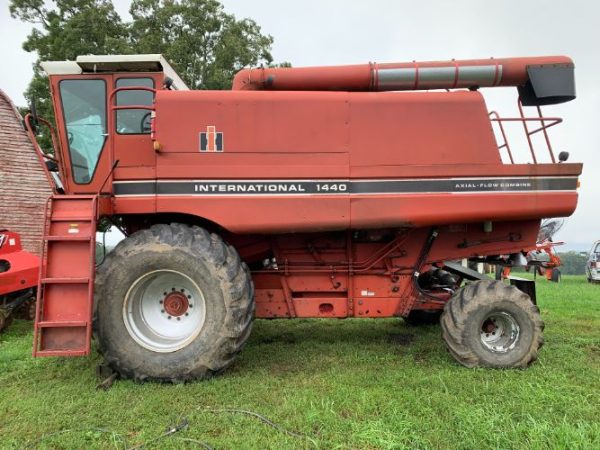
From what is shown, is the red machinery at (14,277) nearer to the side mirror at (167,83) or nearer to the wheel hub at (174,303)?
the wheel hub at (174,303)

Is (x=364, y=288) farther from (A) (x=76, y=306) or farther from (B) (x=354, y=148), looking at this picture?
(A) (x=76, y=306)

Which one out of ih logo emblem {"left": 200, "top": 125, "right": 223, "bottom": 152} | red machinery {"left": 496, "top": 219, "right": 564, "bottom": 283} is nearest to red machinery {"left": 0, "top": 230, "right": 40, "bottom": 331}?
ih logo emblem {"left": 200, "top": 125, "right": 223, "bottom": 152}

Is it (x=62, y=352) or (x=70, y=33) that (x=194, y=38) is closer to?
(x=70, y=33)

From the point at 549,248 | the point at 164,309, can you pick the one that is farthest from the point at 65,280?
the point at 549,248

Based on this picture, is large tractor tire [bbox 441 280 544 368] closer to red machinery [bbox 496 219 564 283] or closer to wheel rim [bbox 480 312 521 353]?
wheel rim [bbox 480 312 521 353]

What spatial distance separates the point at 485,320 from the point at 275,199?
251 cm

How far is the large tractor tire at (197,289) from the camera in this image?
407 cm

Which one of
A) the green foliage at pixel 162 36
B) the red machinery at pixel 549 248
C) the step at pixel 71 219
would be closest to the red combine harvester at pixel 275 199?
the step at pixel 71 219

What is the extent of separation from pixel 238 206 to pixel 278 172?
1.69 feet

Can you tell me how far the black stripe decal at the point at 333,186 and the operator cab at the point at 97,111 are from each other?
0.52 m

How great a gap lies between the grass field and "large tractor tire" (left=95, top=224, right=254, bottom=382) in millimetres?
199

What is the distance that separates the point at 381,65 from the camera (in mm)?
4910

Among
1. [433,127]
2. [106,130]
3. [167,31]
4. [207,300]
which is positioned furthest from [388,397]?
[167,31]

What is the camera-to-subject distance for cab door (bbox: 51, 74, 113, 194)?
4727mm
